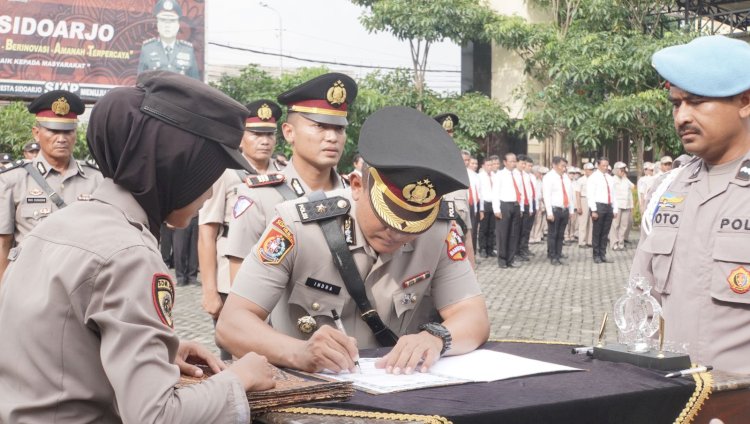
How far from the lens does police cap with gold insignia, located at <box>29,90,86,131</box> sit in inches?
242

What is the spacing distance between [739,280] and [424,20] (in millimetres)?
22384

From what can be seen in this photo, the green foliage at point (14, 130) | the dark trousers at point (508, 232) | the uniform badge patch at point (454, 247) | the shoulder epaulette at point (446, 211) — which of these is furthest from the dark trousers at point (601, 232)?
the uniform badge patch at point (454, 247)

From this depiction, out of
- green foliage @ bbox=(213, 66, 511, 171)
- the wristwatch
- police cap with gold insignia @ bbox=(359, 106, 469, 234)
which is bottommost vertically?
the wristwatch

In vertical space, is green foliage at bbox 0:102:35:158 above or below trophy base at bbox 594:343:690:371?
above

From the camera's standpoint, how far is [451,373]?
2416 mm

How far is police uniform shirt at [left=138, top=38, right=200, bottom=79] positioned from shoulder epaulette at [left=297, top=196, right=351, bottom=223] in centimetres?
2880

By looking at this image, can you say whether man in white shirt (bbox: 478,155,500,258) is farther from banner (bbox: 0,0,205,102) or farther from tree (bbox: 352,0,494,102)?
banner (bbox: 0,0,205,102)

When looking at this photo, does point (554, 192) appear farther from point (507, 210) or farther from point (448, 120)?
point (448, 120)

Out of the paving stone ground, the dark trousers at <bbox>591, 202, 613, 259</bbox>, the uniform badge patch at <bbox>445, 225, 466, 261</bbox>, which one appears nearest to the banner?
the dark trousers at <bbox>591, 202, 613, 259</bbox>

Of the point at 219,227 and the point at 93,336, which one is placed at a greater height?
the point at 93,336

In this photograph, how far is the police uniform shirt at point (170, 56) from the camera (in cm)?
3061

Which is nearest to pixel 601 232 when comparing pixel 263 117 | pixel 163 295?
pixel 263 117

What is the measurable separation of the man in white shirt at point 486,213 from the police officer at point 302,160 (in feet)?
41.6

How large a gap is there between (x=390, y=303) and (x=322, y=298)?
248mm
